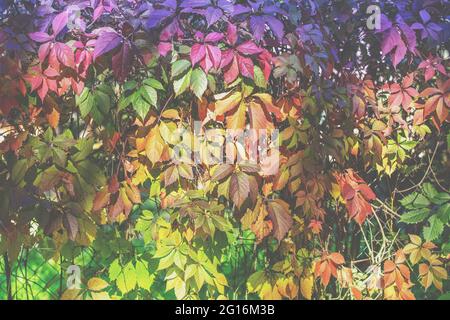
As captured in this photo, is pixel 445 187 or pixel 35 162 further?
pixel 445 187

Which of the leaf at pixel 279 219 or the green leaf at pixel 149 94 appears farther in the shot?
the leaf at pixel 279 219

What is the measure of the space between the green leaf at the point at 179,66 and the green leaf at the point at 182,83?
0.02 m

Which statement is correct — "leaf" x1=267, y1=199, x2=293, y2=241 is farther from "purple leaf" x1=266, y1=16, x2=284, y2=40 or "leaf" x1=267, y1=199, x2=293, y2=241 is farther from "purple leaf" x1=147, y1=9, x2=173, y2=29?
"purple leaf" x1=147, y1=9, x2=173, y2=29

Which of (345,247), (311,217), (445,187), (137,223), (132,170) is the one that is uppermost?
(132,170)

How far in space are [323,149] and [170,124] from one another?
2.24 ft

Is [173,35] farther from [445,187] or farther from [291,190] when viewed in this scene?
[445,187]

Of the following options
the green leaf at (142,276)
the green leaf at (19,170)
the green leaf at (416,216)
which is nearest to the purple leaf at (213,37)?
the green leaf at (19,170)

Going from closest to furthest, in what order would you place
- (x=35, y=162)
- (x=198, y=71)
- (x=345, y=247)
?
1. (x=198, y=71)
2. (x=35, y=162)
3. (x=345, y=247)

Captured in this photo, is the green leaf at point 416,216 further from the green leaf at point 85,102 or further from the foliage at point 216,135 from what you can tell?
the green leaf at point 85,102

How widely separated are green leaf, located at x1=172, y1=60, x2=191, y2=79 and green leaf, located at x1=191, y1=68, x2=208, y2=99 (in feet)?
0.12

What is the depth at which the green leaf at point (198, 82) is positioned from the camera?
95.8 inches

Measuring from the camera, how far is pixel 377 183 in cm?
322

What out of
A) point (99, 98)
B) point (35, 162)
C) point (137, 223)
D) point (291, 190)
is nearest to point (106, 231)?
point (137, 223)

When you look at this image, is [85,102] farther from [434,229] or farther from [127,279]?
[434,229]
